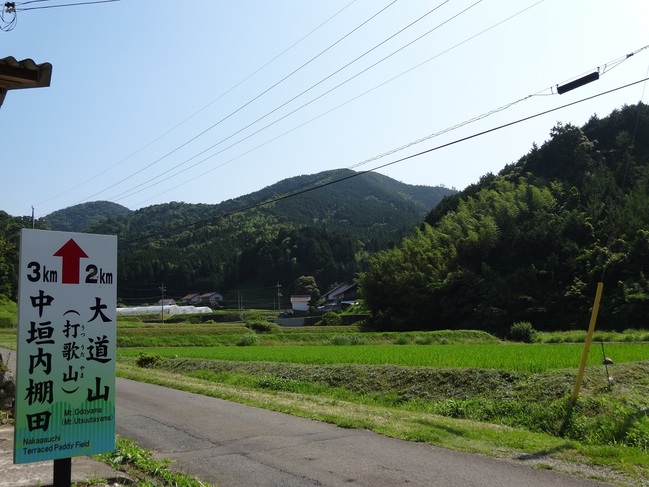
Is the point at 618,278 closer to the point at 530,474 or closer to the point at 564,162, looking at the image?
the point at 564,162

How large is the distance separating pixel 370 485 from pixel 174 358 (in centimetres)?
2065

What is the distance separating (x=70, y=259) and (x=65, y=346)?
2.39 ft

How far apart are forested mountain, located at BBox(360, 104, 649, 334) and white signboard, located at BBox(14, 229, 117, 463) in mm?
39993

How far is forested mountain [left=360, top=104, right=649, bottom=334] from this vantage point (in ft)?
142

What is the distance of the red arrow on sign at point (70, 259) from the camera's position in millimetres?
4867

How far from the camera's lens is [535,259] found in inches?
1967

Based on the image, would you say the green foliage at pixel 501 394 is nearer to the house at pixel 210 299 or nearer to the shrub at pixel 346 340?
the shrub at pixel 346 340

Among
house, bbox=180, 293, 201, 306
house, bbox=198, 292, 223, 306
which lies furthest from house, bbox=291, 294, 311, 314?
house, bbox=180, 293, 201, 306

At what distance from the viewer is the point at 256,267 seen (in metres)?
107

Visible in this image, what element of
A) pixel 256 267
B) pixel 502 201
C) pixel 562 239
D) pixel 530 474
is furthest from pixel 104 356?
pixel 256 267

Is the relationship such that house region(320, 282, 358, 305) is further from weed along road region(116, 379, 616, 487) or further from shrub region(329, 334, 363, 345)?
weed along road region(116, 379, 616, 487)

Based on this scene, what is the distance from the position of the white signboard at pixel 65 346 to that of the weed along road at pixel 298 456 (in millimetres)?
2021

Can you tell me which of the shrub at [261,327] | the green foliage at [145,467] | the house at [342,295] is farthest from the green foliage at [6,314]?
the green foliage at [145,467]

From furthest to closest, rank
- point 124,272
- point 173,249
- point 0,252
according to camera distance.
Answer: point 173,249 → point 124,272 → point 0,252
